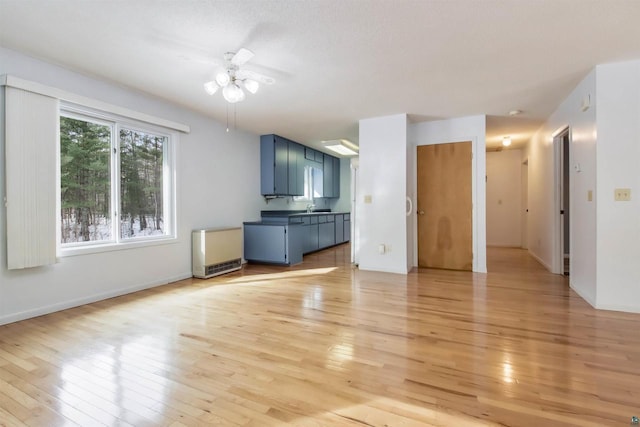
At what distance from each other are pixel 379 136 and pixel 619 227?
2.98 meters

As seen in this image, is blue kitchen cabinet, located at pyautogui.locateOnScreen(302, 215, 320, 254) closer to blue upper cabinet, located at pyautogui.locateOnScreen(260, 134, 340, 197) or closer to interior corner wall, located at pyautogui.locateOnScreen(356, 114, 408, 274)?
blue upper cabinet, located at pyautogui.locateOnScreen(260, 134, 340, 197)

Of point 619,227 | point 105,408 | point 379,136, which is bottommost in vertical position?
point 105,408

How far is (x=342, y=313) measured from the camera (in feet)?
9.55

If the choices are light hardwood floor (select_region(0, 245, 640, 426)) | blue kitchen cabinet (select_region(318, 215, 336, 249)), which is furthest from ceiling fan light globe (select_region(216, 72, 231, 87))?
blue kitchen cabinet (select_region(318, 215, 336, 249))

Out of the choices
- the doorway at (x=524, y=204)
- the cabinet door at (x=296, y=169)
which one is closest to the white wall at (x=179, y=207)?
the cabinet door at (x=296, y=169)

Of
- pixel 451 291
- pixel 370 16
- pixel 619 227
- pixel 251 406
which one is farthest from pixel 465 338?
pixel 370 16

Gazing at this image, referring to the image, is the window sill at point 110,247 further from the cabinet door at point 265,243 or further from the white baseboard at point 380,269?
the white baseboard at point 380,269

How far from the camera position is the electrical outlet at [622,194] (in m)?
2.88

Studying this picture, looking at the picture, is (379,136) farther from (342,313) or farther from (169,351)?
(169,351)

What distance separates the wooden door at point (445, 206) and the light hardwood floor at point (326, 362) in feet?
4.73

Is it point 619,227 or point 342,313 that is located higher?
point 619,227

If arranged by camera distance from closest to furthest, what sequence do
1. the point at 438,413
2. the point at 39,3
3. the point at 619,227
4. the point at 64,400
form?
the point at 438,413, the point at 64,400, the point at 39,3, the point at 619,227

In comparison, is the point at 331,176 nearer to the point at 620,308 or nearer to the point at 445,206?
the point at 445,206

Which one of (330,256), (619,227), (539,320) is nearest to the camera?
(539,320)
